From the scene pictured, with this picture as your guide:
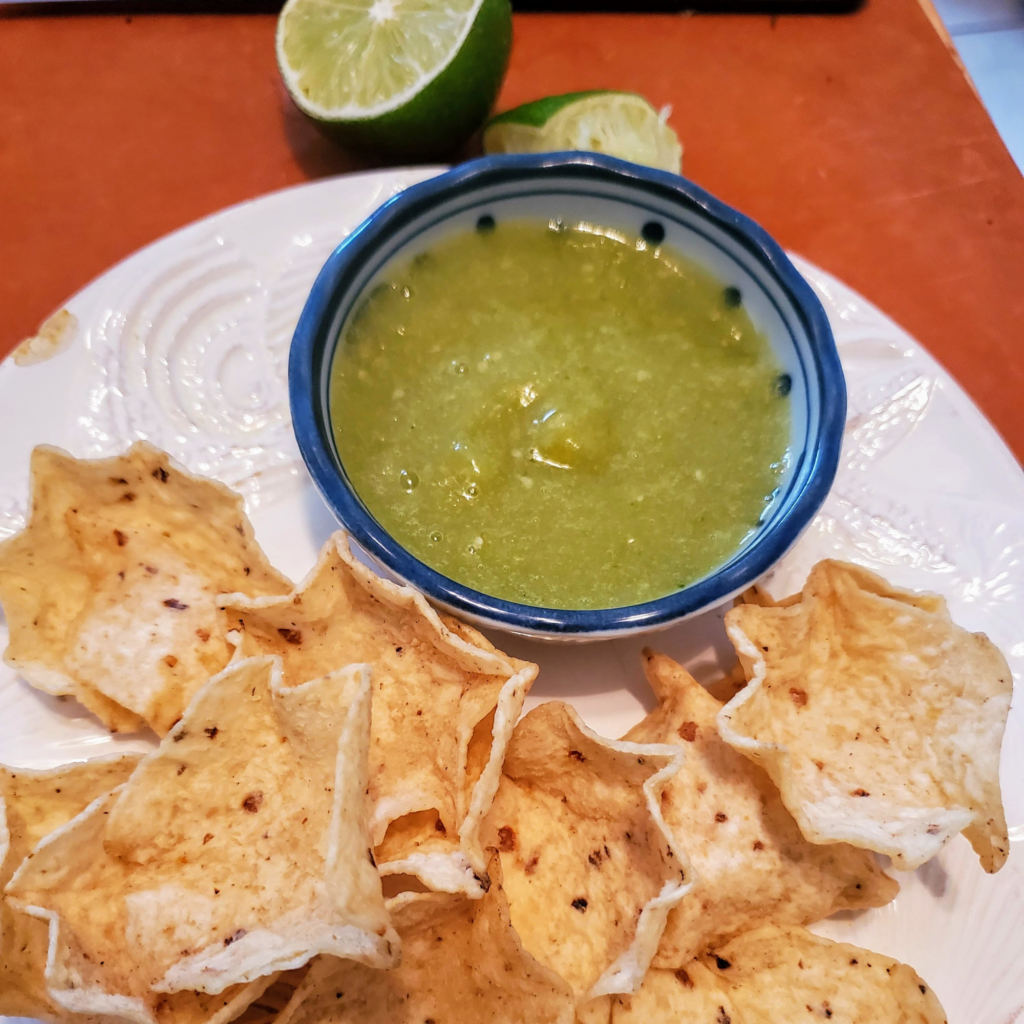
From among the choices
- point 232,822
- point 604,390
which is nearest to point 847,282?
point 604,390

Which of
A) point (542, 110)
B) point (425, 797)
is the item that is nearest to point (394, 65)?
point (542, 110)

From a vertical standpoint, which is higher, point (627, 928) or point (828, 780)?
point (828, 780)

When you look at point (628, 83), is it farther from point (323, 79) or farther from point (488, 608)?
point (488, 608)

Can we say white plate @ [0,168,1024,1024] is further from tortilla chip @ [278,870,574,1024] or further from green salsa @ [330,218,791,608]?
tortilla chip @ [278,870,574,1024]

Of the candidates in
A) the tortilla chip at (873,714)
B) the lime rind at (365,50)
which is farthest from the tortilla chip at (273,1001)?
the lime rind at (365,50)

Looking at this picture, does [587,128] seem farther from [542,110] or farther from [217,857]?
[217,857]

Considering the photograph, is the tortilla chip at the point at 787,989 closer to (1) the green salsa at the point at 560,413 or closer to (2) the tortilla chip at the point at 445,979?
(2) the tortilla chip at the point at 445,979
